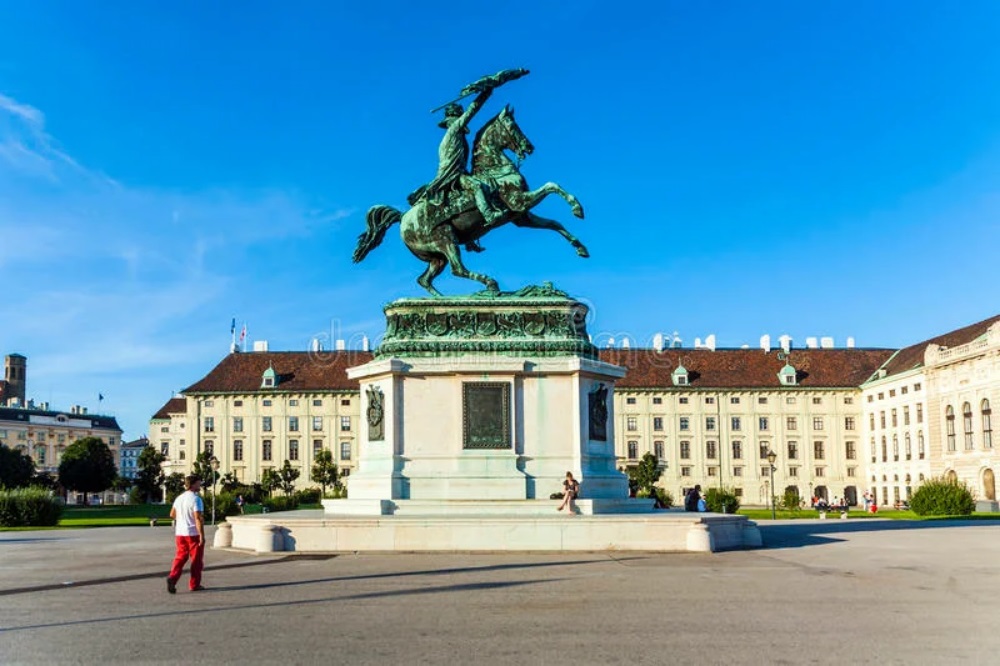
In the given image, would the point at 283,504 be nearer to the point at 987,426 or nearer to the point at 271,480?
the point at 271,480

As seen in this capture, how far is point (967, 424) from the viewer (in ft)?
296

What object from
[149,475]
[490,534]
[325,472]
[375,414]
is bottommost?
[149,475]

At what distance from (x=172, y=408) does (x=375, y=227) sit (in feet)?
555

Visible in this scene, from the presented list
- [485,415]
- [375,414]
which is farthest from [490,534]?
[375,414]

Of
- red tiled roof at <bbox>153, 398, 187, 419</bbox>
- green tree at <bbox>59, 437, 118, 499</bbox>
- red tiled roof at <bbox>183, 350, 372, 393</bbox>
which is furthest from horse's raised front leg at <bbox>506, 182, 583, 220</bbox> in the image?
red tiled roof at <bbox>153, 398, 187, 419</bbox>

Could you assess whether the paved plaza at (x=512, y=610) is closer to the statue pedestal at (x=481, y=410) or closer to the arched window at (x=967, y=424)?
the statue pedestal at (x=481, y=410)

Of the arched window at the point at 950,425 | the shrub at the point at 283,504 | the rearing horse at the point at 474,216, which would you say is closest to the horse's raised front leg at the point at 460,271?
the rearing horse at the point at 474,216

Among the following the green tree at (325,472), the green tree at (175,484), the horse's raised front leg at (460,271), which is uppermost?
the horse's raised front leg at (460,271)

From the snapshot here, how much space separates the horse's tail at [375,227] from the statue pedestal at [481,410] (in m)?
2.53

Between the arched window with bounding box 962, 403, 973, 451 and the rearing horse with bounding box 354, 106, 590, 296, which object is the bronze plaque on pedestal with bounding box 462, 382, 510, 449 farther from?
the arched window with bounding box 962, 403, 973, 451

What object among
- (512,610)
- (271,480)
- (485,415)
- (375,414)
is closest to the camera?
(512,610)

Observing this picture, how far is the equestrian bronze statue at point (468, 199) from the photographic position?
2642cm

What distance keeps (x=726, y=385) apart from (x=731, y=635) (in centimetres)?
11136

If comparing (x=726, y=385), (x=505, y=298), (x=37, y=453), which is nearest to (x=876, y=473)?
(x=726, y=385)
